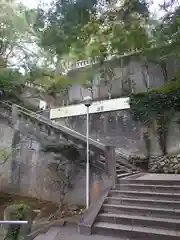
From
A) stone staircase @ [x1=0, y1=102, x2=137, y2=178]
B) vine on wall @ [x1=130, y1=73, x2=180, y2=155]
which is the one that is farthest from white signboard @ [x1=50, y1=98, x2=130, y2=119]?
stone staircase @ [x1=0, y1=102, x2=137, y2=178]

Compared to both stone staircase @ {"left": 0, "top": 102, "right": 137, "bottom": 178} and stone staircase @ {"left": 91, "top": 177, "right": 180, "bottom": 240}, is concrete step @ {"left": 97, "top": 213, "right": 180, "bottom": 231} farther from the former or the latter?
stone staircase @ {"left": 0, "top": 102, "right": 137, "bottom": 178}

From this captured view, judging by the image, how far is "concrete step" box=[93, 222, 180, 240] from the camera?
12.8ft

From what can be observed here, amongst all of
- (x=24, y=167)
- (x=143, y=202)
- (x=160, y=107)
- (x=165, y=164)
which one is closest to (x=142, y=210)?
(x=143, y=202)

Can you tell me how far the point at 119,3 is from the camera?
672 centimetres

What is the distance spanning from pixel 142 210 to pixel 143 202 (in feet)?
0.90

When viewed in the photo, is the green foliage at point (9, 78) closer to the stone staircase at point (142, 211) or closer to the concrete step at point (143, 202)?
the stone staircase at point (142, 211)

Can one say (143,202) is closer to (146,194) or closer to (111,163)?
(146,194)

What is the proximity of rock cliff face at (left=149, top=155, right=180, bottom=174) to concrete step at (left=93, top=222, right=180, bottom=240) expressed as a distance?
447 centimetres

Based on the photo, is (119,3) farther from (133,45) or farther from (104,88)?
(104,88)

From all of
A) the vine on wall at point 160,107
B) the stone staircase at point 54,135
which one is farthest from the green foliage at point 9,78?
the vine on wall at point 160,107

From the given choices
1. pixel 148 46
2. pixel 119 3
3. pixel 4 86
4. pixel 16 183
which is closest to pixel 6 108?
pixel 4 86

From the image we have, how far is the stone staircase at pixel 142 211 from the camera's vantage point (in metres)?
4.11

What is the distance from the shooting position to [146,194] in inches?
202

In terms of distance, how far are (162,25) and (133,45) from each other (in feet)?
5.62
